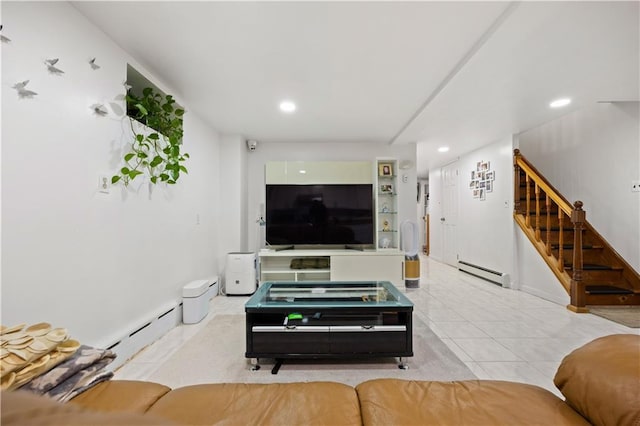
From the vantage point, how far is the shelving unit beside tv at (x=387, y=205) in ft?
14.5

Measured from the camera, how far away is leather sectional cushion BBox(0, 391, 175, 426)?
12.6 inches

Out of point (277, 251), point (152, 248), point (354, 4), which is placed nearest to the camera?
point (354, 4)

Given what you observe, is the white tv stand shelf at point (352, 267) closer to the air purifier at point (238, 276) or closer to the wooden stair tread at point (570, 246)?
the air purifier at point (238, 276)

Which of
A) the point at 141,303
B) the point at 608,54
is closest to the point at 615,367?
the point at 608,54

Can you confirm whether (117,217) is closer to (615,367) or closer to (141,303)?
(141,303)

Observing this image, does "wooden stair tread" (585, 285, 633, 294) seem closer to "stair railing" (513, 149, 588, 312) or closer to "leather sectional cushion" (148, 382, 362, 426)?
"stair railing" (513, 149, 588, 312)

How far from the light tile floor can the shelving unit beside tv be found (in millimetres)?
832

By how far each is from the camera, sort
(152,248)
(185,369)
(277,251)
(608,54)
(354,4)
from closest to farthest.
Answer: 1. (354,4)
2. (185,369)
3. (608,54)
4. (152,248)
5. (277,251)

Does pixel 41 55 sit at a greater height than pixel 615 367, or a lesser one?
greater

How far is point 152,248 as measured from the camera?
93.0 inches

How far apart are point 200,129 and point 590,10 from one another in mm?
3635

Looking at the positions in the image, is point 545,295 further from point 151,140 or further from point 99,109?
point 99,109

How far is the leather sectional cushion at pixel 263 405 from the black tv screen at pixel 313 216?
328cm

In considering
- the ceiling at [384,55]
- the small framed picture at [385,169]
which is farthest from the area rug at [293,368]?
the small framed picture at [385,169]
